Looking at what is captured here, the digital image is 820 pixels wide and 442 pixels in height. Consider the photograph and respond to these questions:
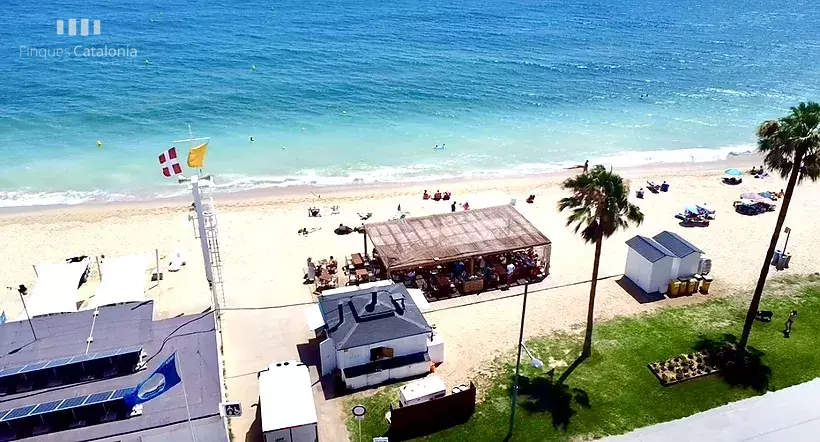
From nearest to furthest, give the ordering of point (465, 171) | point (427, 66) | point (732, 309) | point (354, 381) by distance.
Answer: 1. point (354, 381)
2. point (732, 309)
3. point (465, 171)
4. point (427, 66)

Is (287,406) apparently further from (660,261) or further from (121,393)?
(660,261)

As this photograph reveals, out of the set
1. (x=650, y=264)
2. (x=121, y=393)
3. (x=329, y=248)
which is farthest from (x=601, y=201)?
(x=329, y=248)

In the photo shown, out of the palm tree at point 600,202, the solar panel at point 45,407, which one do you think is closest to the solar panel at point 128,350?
the solar panel at point 45,407

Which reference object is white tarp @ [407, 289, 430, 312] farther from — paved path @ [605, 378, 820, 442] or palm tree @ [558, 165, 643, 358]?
paved path @ [605, 378, 820, 442]

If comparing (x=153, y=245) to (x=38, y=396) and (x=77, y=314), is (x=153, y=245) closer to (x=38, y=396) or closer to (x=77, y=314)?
(x=77, y=314)

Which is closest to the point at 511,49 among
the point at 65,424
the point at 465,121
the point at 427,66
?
the point at 427,66

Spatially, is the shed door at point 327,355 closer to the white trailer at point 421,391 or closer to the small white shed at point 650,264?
the white trailer at point 421,391
